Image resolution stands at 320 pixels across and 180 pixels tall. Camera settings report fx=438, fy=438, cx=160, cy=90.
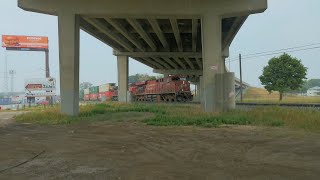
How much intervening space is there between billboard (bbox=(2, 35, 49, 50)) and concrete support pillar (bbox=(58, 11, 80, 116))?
5237 centimetres

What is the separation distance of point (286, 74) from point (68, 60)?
56410 mm

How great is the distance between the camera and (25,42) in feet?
275

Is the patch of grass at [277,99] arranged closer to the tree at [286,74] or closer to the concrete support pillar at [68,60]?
the tree at [286,74]

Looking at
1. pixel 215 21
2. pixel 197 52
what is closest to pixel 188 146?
pixel 215 21

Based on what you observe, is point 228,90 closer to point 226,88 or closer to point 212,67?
point 226,88

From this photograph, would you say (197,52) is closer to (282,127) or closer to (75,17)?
(75,17)

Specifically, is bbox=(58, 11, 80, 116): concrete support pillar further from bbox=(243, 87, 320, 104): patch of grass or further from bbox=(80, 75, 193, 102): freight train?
bbox=(243, 87, 320, 104): patch of grass

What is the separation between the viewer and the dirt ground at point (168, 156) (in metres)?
9.21

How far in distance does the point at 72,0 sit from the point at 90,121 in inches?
404

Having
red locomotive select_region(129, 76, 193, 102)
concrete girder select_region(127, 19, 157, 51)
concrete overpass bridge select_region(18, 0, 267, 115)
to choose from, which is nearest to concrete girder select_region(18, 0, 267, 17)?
concrete overpass bridge select_region(18, 0, 267, 115)

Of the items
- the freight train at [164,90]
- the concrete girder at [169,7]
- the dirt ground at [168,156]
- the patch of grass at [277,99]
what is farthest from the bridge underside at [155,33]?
the dirt ground at [168,156]

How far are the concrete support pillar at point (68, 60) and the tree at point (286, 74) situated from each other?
54.5m

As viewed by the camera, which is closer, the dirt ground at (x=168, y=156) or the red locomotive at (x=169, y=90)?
the dirt ground at (x=168, y=156)

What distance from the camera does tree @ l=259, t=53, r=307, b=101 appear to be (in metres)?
78.5
